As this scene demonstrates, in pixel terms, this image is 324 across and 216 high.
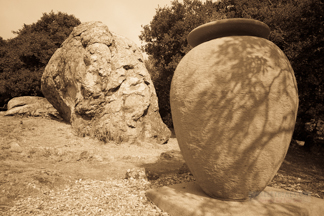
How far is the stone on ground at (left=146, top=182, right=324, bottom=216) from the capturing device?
8.23ft

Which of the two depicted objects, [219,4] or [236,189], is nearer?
[236,189]

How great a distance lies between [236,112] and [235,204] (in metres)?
1.16

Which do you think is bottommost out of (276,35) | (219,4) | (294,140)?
(294,140)

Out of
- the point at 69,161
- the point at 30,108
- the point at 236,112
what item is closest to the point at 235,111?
the point at 236,112

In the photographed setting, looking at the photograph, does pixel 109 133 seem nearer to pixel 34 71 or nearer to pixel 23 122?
pixel 23 122

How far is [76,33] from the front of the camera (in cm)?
920

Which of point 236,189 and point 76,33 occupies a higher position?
point 76,33

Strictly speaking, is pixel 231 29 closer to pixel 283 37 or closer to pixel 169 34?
pixel 283 37

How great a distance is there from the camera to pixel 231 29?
118 inches

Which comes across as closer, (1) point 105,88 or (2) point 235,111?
(2) point 235,111

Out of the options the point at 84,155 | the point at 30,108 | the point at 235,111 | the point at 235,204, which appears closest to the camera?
the point at 235,111

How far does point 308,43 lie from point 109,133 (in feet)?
25.1

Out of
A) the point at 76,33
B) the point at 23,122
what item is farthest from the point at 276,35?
the point at 23,122

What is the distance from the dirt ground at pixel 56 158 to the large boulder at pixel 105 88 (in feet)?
1.90
